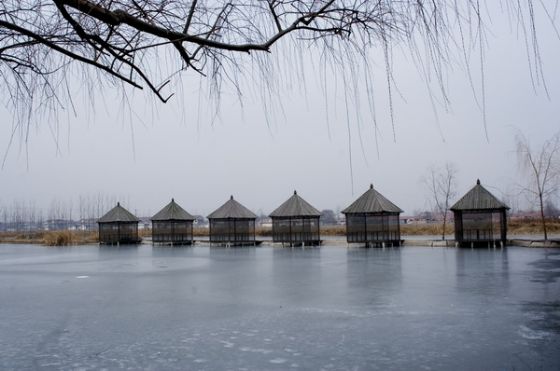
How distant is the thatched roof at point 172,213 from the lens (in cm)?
2466

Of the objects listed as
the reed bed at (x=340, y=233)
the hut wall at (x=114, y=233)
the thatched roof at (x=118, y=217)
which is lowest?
the reed bed at (x=340, y=233)

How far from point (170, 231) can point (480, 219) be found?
14508 millimetres

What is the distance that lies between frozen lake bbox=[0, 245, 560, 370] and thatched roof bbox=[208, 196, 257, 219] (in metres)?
13.2

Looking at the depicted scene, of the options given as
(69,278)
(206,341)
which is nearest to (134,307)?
(206,341)

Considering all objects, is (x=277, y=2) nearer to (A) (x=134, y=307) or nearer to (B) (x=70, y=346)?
(B) (x=70, y=346)

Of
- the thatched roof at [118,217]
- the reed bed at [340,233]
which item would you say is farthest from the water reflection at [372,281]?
the reed bed at [340,233]

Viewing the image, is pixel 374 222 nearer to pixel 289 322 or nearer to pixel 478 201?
pixel 478 201

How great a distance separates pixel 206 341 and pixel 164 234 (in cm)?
2119

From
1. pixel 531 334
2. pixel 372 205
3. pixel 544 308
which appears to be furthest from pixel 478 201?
pixel 531 334

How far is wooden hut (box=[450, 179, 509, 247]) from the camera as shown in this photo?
60.1 feet

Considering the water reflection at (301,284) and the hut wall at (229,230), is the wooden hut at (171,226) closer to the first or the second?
the hut wall at (229,230)

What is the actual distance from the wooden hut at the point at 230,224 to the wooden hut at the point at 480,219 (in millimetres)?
9196

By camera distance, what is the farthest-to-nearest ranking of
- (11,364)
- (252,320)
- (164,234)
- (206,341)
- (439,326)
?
(164,234), (252,320), (439,326), (206,341), (11,364)

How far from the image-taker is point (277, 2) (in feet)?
4.59
